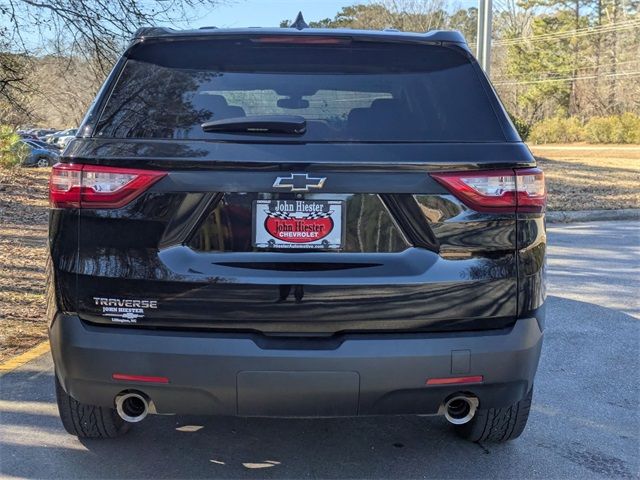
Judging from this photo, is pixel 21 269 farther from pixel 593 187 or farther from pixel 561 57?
pixel 561 57

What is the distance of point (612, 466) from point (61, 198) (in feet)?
8.94

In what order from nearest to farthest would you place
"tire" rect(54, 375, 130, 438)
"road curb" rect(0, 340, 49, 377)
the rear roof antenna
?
"tire" rect(54, 375, 130, 438), the rear roof antenna, "road curb" rect(0, 340, 49, 377)

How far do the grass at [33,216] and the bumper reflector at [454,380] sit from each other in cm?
320

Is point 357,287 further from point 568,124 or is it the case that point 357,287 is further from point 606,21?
point 606,21

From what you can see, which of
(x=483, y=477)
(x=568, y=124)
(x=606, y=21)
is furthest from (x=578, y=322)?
(x=606, y=21)

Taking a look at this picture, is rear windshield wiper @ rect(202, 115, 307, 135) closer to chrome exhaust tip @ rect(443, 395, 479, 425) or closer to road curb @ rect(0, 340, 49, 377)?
chrome exhaust tip @ rect(443, 395, 479, 425)

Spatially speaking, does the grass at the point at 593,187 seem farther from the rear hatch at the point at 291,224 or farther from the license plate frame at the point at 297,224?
the license plate frame at the point at 297,224

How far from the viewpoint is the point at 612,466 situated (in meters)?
3.17

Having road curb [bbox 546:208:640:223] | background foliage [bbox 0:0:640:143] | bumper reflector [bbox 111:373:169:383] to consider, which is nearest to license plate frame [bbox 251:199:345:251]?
bumper reflector [bbox 111:373:169:383]

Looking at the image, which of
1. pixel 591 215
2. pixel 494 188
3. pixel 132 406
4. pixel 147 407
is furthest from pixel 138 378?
pixel 591 215

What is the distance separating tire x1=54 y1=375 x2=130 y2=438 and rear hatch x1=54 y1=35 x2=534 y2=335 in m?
0.76

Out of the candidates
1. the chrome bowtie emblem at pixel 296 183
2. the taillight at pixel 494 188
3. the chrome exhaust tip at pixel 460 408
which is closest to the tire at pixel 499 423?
the chrome exhaust tip at pixel 460 408

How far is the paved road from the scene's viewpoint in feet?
10.0

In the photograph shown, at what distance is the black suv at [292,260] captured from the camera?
2.41 m
